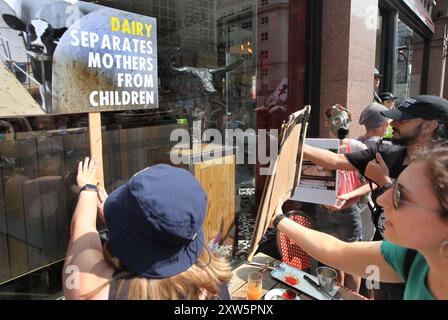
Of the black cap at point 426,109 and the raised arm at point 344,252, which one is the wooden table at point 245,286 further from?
the black cap at point 426,109

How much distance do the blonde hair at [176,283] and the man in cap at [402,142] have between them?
1.47m

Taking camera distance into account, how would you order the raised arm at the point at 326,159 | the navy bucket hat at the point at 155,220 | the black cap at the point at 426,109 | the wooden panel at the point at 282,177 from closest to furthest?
the navy bucket hat at the point at 155,220 → the wooden panel at the point at 282,177 → the black cap at the point at 426,109 → the raised arm at the point at 326,159

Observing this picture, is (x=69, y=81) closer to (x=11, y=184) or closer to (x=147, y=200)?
(x=11, y=184)

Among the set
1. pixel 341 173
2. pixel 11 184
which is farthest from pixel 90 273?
pixel 341 173

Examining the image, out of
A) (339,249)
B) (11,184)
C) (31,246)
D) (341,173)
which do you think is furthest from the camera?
(341,173)

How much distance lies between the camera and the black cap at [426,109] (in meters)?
2.09

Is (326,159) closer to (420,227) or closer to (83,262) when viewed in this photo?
(420,227)

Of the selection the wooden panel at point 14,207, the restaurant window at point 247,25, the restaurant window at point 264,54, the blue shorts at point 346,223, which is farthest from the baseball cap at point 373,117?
the wooden panel at point 14,207

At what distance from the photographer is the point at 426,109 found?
212cm

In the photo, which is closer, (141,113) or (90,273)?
(90,273)

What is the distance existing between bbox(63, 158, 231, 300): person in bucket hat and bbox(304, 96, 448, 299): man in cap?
1.57m

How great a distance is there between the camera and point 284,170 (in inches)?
56.7

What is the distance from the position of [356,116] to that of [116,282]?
4.62 metres

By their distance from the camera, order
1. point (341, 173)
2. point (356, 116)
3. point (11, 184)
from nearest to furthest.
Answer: point (11, 184)
point (341, 173)
point (356, 116)
